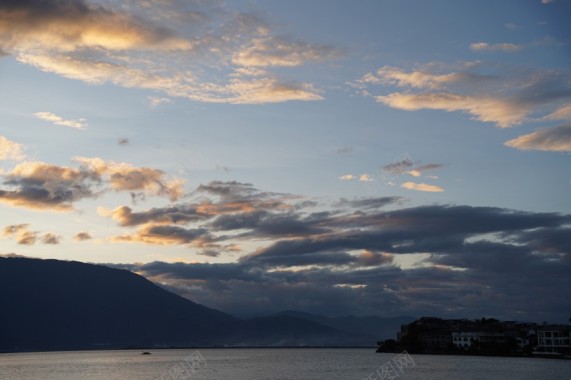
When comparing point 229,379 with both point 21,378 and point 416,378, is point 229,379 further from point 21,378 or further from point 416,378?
point 21,378

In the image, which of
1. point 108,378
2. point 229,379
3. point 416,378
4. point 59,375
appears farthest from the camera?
point 59,375

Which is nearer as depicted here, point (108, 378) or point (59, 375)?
point (108, 378)

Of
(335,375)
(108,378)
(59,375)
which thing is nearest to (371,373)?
(335,375)

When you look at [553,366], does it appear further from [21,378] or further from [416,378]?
[21,378]

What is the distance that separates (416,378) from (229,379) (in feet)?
141

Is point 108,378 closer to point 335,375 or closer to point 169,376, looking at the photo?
point 169,376

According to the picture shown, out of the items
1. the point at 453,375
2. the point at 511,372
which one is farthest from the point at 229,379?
the point at 511,372

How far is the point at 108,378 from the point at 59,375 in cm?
2425

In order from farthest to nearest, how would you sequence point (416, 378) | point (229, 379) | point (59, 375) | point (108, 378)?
point (59, 375), point (108, 378), point (229, 379), point (416, 378)

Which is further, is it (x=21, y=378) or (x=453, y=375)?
(x=21, y=378)

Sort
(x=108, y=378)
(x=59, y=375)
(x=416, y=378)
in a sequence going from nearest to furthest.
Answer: (x=416, y=378)
(x=108, y=378)
(x=59, y=375)

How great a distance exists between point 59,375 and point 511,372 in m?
118

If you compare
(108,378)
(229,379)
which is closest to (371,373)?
(229,379)

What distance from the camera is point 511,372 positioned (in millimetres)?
162125
